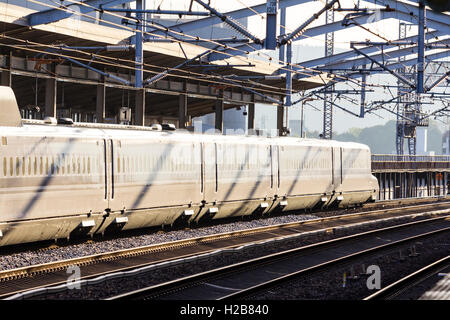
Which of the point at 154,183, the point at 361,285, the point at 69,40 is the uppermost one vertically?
the point at 69,40

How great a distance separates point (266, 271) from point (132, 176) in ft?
19.3

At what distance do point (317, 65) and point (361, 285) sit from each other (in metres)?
39.7

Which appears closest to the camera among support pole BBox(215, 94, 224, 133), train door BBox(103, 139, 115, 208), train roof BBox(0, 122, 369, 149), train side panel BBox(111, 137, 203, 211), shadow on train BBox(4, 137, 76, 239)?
shadow on train BBox(4, 137, 76, 239)

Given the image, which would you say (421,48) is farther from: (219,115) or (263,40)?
(219,115)

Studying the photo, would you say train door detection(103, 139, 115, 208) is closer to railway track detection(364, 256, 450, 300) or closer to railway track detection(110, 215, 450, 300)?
railway track detection(110, 215, 450, 300)

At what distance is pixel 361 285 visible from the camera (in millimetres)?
14031

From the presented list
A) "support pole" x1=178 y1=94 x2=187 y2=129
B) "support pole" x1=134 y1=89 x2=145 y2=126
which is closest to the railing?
"support pole" x1=178 y1=94 x2=187 y2=129

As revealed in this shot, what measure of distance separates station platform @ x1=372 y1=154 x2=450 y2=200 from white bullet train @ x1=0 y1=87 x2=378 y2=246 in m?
24.1

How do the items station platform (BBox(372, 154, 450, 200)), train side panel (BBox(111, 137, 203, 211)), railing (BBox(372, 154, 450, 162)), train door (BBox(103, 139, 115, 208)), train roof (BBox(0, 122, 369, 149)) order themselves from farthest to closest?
railing (BBox(372, 154, 450, 162)) → station platform (BBox(372, 154, 450, 200)) → train side panel (BBox(111, 137, 203, 211)) → train door (BBox(103, 139, 115, 208)) → train roof (BBox(0, 122, 369, 149))

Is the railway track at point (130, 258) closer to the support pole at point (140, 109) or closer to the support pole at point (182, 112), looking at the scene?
the support pole at point (140, 109)

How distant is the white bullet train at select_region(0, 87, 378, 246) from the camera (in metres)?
16.3

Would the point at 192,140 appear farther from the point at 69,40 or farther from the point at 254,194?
the point at 69,40

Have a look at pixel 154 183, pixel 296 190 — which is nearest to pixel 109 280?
pixel 154 183

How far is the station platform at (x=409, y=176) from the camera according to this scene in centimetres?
5419
